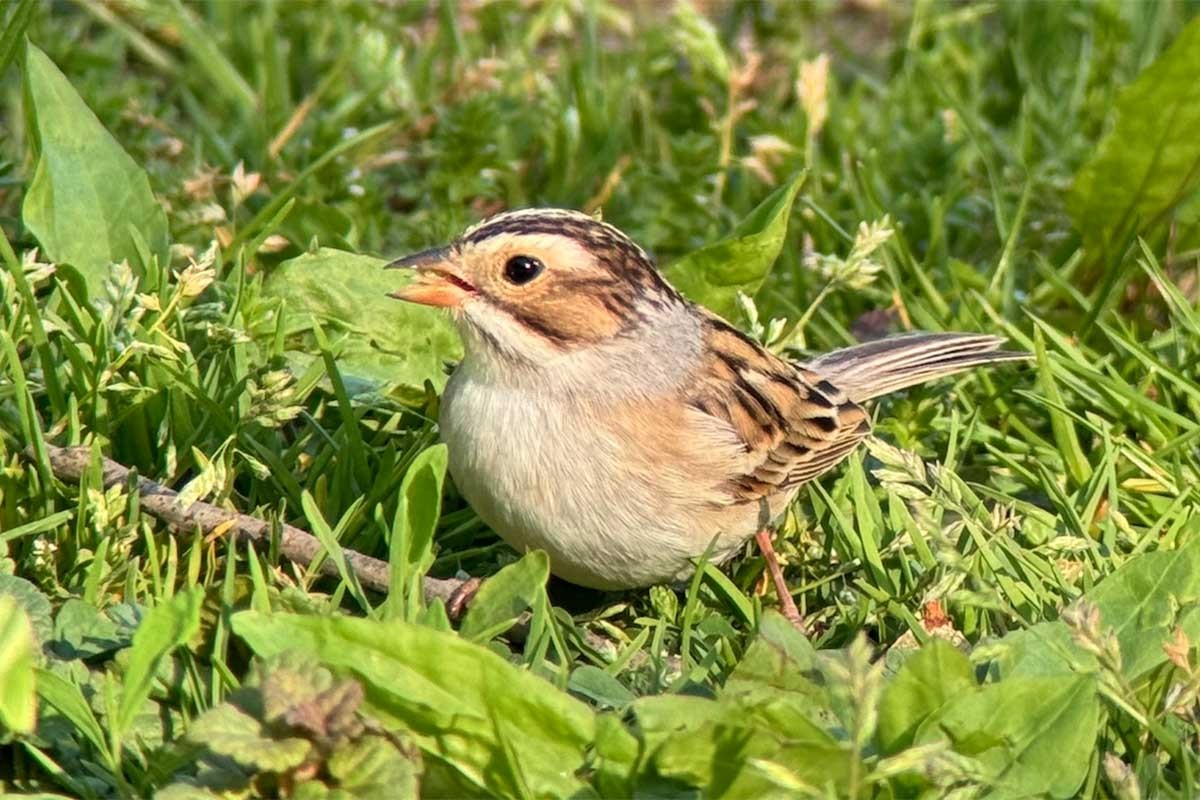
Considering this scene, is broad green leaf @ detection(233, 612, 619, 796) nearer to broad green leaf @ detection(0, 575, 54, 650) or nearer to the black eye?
broad green leaf @ detection(0, 575, 54, 650)

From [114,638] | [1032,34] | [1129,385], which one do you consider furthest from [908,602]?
[1032,34]

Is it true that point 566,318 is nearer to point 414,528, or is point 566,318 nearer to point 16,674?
point 414,528

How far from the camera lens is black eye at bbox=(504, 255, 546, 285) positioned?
398 centimetres

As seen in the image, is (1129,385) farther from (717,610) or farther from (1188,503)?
(717,610)

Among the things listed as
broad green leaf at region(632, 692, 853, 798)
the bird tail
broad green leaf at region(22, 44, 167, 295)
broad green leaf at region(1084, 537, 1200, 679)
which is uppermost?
broad green leaf at region(22, 44, 167, 295)

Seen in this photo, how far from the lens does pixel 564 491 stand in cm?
388

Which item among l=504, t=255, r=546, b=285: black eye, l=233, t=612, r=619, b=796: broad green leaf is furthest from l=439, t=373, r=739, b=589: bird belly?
l=233, t=612, r=619, b=796: broad green leaf

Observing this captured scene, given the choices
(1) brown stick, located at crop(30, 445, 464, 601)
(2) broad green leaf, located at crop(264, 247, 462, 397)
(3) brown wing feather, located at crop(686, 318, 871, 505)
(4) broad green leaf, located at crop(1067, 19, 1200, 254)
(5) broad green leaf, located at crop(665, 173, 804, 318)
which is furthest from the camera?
(4) broad green leaf, located at crop(1067, 19, 1200, 254)

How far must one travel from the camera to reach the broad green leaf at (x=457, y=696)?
3.09m

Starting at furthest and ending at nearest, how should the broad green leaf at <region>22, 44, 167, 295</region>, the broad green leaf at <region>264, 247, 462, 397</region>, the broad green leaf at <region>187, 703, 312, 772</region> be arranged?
1. the broad green leaf at <region>264, 247, 462, 397</region>
2. the broad green leaf at <region>22, 44, 167, 295</region>
3. the broad green leaf at <region>187, 703, 312, 772</region>

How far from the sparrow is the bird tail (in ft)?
1.47

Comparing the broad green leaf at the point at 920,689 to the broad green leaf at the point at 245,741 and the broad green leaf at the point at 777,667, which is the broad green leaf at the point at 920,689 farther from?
the broad green leaf at the point at 245,741

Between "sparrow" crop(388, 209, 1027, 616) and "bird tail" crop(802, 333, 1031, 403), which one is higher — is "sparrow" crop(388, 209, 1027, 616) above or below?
above

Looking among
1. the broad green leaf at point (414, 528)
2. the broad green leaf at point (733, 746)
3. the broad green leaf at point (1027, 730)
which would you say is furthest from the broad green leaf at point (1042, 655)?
the broad green leaf at point (414, 528)
